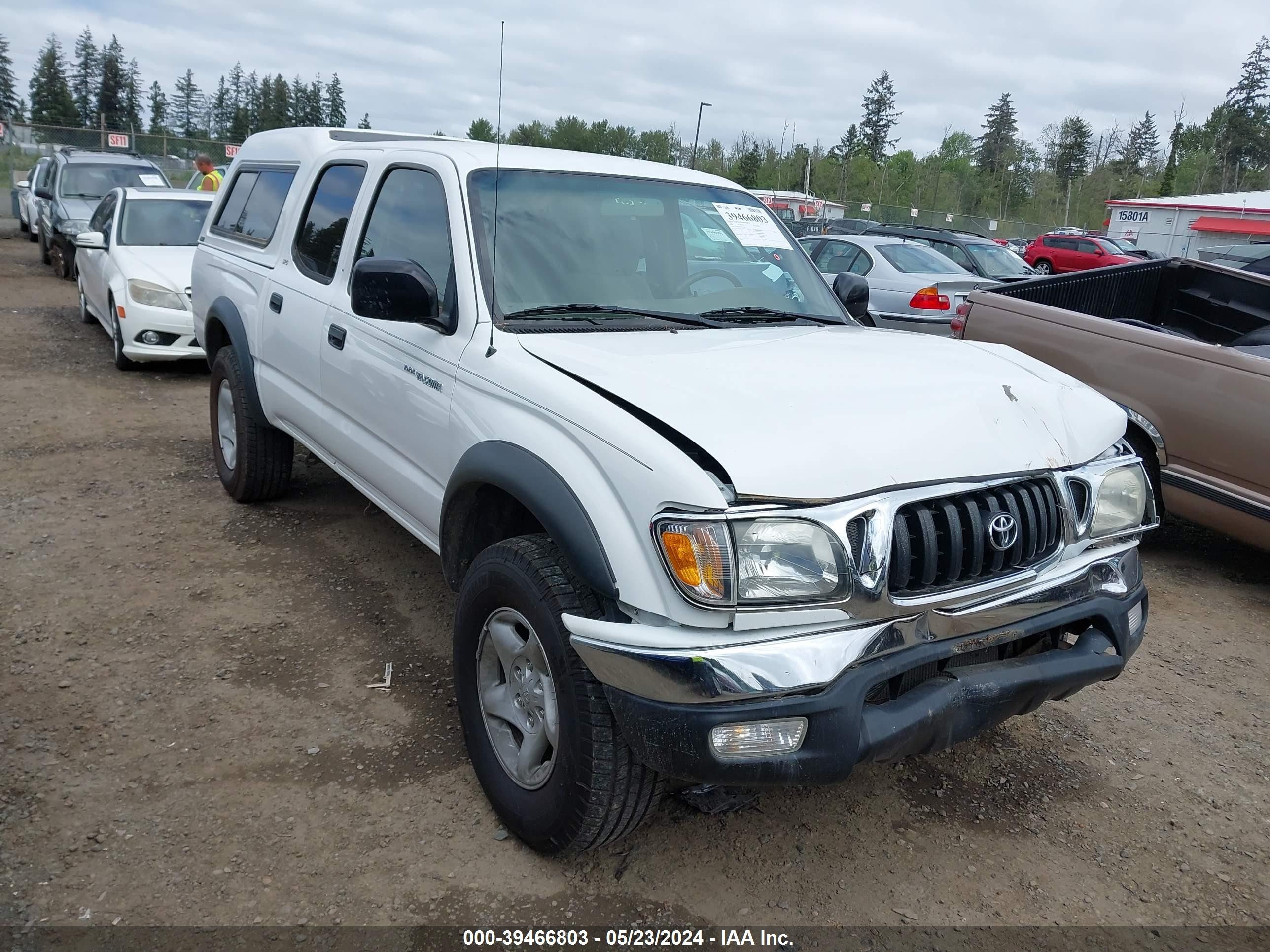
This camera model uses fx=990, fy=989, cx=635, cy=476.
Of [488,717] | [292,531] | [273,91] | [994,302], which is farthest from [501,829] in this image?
[273,91]

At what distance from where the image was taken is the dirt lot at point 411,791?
2693mm

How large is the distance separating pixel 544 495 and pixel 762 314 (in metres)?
1.45

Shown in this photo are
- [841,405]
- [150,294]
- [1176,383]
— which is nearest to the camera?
[841,405]

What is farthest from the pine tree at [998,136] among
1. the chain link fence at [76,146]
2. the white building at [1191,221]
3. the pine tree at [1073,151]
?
the chain link fence at [76,146]

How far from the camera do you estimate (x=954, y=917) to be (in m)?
2.67

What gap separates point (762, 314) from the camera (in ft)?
12.0

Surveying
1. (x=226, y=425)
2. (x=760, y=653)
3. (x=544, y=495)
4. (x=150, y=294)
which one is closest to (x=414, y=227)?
(x=544, y=495)

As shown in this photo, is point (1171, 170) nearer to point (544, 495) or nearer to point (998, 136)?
point (998, 136)

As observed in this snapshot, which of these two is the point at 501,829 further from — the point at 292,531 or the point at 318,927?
the point at 292,531

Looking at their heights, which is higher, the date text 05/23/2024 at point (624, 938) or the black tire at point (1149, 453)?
the black tire at point (1149, 453)

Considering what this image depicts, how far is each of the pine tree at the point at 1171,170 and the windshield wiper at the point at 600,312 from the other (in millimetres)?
82526

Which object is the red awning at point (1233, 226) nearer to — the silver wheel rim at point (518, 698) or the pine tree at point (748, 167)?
the pine tree at point (748, 167)

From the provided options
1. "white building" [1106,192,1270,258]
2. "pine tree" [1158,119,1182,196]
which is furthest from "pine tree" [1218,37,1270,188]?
"white building" [1106,192,1270,258]

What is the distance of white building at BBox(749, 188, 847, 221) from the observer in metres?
36.0
